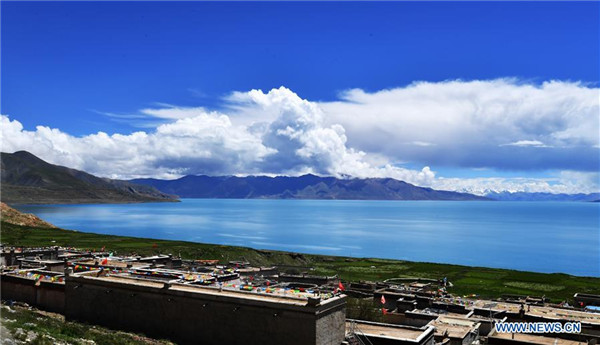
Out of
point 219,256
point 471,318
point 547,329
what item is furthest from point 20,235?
point 547,329

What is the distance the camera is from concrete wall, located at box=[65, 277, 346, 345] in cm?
3384

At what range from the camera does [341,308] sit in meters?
35.9

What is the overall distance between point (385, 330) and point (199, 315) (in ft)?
47.2

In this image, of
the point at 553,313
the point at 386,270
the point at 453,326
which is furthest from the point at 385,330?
the point at 386,270

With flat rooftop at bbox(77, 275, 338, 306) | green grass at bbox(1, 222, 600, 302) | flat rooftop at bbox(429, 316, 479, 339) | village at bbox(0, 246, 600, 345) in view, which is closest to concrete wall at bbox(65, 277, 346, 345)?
village at bbox(0, 246, 600, 345)

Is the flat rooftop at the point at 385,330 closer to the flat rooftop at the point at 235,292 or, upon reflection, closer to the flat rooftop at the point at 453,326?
the flat rooftop at the point at 453,326

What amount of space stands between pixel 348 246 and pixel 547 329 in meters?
150

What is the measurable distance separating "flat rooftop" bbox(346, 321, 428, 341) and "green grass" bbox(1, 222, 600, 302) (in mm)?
50967

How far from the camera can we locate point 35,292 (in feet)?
153

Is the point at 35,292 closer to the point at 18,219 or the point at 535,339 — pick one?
the point at 535,339

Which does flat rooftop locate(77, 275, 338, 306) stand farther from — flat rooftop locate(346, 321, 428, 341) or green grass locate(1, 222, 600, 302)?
green grass locate(1, 222, 600, 302)

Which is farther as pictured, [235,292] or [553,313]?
[553,313]

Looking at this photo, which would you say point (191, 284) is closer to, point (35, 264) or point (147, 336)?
point (147, 336)

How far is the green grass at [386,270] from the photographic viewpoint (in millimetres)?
95312
